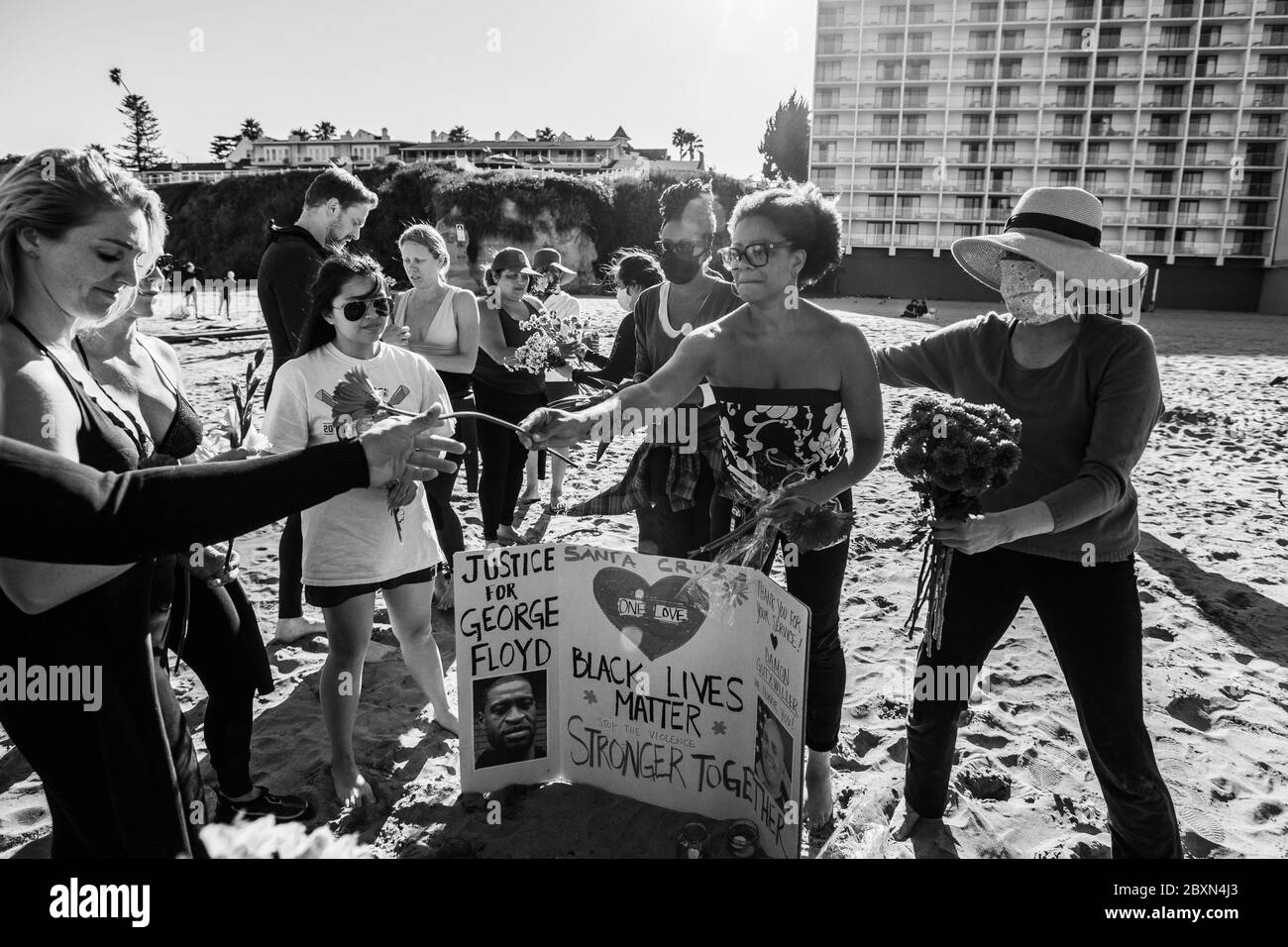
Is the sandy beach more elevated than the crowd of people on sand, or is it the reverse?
the crowd of people on sand

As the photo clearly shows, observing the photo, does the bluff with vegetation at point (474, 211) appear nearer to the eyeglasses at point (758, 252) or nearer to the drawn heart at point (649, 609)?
the eyeglasses at point (758, 252)

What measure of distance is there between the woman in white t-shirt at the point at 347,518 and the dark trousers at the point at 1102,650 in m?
2.05

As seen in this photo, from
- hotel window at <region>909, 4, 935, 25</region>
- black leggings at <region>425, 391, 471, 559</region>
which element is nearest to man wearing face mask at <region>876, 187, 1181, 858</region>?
black leggings at <region>425, 391, 471, 559</region>

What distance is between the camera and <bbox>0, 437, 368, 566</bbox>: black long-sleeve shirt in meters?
1.38

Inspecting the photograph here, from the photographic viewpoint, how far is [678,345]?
152 inches

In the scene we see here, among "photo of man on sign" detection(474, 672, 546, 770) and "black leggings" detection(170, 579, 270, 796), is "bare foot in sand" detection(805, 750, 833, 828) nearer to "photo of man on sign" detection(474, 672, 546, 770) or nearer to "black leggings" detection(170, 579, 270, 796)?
"photo of man on sign" detection(474, 672, 546, 770)

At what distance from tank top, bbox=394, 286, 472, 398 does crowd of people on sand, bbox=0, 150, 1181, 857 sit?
65.6 inches

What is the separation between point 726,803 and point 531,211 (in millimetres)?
46552

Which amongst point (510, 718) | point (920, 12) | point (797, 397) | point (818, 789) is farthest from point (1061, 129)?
point (510, 718)

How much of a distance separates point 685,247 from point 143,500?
3081mm

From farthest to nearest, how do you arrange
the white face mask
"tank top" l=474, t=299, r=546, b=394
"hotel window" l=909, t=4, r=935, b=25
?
"hotel window" l=909, t=4, r=935, b=25 < "tank top" l=474, t=299, r=546, b=394 < the white face mask

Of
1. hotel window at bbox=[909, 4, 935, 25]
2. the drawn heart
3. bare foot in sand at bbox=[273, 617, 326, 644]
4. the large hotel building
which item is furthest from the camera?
hotel window at bbox=[909, 4, 935, 25]

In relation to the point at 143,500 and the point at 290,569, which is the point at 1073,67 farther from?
the point at 143,500

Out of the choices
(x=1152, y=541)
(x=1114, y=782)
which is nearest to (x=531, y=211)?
(x=1152, y=541)
